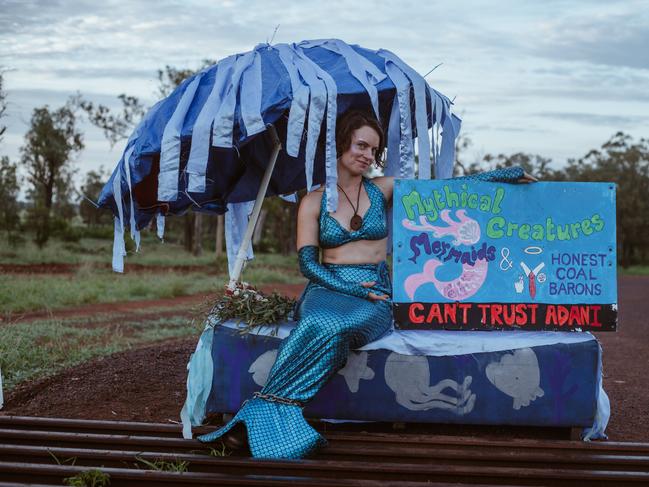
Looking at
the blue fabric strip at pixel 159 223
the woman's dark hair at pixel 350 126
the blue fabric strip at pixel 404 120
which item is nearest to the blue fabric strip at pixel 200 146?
the woman's dark hair at pixel 350 126

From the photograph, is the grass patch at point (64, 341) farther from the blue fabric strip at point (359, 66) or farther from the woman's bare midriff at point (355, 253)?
the blue fabric strip at point (359, 66)

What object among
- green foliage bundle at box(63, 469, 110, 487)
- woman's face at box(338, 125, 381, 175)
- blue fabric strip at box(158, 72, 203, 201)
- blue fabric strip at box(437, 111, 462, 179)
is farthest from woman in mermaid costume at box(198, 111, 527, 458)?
blue fabric strip at box(158, 72, 203, 201)

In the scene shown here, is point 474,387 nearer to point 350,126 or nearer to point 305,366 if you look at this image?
point 305,366

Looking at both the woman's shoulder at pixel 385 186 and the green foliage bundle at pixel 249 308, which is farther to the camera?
the woman's shoulder at pixel 385 186

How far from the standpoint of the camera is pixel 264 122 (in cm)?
445

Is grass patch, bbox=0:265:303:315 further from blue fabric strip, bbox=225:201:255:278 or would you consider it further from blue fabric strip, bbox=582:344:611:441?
blue fabric strip, bbox=582:344:611:441

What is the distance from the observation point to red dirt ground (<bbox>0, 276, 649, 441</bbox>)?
192 inches

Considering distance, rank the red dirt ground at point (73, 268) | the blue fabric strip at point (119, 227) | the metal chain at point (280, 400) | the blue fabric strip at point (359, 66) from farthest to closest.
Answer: the red dirt ground at point (73, 268), the blue fabric strip at point (119, 227), the blue fabric strip at point (359, 66), the metal chain at point (280, 400)

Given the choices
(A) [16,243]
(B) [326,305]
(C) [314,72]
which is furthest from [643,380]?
(A) [16,243]

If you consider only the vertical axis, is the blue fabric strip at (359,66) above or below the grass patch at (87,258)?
above

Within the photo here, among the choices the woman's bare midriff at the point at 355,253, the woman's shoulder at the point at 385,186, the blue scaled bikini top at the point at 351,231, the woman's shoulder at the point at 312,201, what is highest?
the woman's shoulder at the point at 385,186

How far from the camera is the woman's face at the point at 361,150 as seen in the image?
4.71 metres

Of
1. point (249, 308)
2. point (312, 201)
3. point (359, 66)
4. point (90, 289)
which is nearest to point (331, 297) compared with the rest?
point (249, 308)

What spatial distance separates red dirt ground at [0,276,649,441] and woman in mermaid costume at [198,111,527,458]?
36.9 inches
